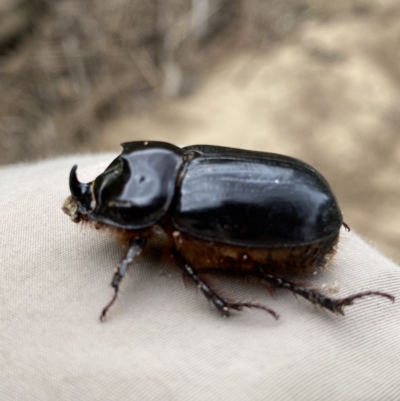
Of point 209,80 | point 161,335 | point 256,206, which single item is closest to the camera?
point 161,335

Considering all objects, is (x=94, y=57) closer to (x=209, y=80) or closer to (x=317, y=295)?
(x=209, y=80)

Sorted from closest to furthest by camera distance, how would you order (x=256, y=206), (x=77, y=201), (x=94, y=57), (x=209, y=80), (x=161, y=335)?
1. (x=161, y=335)
2. (x=256, y=206)
3. (x=77, y=201)
4. (x=94, y=57)
5. (x=209, y=80)

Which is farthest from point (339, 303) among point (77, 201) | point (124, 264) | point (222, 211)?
point (77, 201)

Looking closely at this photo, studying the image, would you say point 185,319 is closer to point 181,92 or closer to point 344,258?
point 344,258

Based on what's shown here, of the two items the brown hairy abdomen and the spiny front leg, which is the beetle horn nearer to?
the brown hairy abdomen

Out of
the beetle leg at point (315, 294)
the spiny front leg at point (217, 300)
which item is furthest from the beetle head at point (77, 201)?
the beetle leg at point (315, 294)

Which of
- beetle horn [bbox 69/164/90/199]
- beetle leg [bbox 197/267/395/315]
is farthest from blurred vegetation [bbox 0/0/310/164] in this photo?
beetle leg [bbox 197/267/395/315]

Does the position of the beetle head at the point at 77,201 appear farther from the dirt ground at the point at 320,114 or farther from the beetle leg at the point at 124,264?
the dirt ground at the point at 320,114
